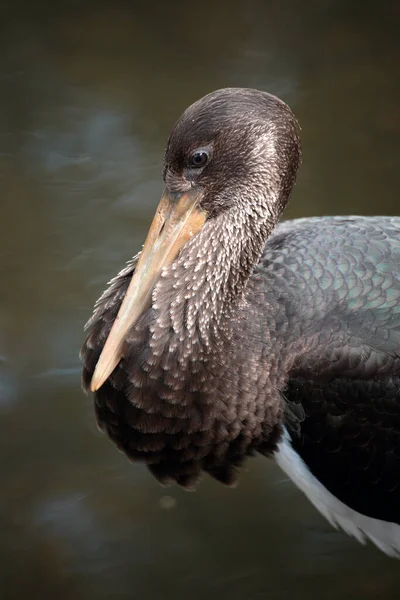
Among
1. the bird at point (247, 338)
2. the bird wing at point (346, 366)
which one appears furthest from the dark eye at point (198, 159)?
the bird wing at point (346, 366)

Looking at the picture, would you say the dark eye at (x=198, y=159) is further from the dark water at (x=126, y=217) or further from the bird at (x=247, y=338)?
the dark water at (x=126, y=217)

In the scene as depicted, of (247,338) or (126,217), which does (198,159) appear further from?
(126,217)

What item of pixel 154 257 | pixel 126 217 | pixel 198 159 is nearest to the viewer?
pixel 198 159

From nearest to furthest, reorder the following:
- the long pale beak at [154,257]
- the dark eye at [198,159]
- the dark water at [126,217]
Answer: the dark eye at [198,159]
the long pale beak at [154,257]
the dark water at [126,217]

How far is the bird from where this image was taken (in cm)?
286

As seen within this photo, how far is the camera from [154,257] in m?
2.97

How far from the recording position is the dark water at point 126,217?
3.45m

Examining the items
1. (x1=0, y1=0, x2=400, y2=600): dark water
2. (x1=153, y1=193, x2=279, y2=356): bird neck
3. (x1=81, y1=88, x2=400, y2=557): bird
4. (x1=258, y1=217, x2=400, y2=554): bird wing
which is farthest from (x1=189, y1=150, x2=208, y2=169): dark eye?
(x1=0, y1=0, x2=400, y2=600): dark water

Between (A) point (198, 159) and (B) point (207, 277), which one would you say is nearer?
(A) point (198, 159)

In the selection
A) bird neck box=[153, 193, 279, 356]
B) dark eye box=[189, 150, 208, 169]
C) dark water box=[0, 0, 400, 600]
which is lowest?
dark water box=[0, 0, 400, 600]

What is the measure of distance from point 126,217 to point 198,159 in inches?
80.5

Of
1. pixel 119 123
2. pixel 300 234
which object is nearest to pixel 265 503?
pixel 300 234

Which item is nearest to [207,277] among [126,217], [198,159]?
[198,159]

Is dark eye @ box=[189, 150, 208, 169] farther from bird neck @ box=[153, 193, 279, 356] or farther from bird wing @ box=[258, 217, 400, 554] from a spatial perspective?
bird wing @ box=[258, 217, 400, 554]
